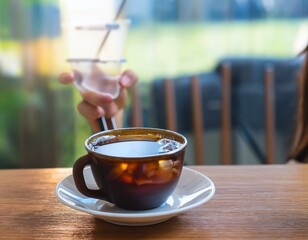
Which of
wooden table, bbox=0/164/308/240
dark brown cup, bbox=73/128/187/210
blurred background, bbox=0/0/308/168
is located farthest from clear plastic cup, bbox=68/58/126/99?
blurred background, bbox=0/0/308/168

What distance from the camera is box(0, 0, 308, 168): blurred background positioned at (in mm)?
1861

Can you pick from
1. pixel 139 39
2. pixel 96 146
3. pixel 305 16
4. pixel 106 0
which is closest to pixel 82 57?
pixel 96 146

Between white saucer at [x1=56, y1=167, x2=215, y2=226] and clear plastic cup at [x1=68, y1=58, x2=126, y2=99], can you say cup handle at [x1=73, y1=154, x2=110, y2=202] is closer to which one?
white saucer at [x1=56, y1=167, x2=215, y2=226]

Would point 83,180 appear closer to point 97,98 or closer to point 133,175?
point 133,175

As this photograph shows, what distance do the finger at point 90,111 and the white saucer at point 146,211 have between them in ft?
1.05

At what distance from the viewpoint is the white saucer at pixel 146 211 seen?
1.78 feet

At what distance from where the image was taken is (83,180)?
1.89 ft

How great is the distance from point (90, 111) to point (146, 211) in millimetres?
477

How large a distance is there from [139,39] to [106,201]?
135 centimetres

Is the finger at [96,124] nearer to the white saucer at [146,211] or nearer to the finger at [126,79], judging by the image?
the finger at [126,79]

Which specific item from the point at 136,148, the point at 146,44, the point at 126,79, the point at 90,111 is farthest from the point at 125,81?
the point at 146,44

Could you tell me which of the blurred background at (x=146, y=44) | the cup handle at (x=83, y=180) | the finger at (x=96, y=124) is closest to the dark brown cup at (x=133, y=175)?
the cup handle at (x=83, y=180)

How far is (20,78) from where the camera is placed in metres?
1.90

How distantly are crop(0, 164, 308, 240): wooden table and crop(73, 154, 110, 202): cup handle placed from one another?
0.04 meters
